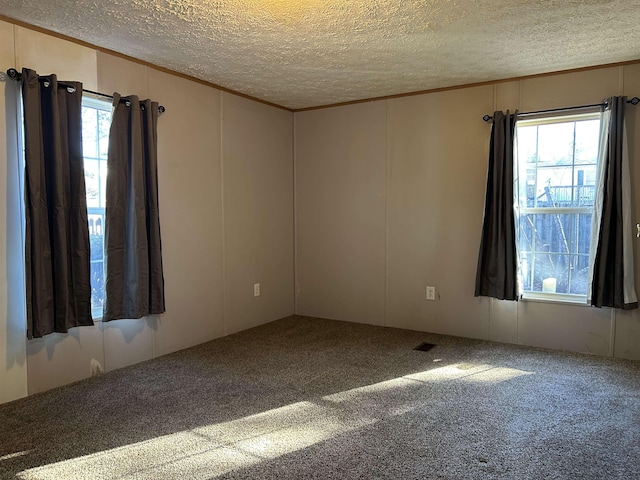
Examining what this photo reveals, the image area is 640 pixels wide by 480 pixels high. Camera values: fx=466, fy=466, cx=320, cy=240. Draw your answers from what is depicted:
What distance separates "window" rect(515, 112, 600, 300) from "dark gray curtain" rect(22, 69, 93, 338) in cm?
332

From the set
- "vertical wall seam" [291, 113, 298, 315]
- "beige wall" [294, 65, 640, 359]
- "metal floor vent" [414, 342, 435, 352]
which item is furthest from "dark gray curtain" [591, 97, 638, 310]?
"vertical wall seam" [291, 113, 298, 315]

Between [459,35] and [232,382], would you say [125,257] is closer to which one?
[232,382]

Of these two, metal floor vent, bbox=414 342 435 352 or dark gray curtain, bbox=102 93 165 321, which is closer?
dark gray curtain, bbox=102 93 165 321

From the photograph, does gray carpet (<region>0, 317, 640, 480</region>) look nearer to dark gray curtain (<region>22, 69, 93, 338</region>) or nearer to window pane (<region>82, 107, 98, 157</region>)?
dark gray curtain (<region>22, 69, 93, 338</region>)

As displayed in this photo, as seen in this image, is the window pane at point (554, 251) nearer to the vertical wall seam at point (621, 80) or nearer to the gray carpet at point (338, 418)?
the gray carpet at point (338, 418)

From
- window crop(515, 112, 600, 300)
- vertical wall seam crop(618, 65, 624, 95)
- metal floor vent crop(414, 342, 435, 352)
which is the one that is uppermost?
vertical wall seam crop(618, 65, 624, 95)

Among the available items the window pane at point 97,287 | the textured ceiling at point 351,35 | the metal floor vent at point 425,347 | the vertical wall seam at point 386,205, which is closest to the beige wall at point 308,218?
the vertical wall seam at point 386,205

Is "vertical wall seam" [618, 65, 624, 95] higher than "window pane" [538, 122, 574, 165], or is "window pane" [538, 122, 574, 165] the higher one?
"vertical wall seam" [618, 65, 624, 95]

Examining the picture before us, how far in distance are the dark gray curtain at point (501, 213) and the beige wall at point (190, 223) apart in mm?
2127

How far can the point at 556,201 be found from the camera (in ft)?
12.7

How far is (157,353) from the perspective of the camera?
367cm

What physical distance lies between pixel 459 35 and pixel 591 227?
186cm

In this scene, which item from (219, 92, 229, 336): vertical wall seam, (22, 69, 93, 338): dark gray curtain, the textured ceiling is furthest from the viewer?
(219, 92, 229, 336): vertical wall seam

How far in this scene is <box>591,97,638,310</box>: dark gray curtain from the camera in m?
3.47
